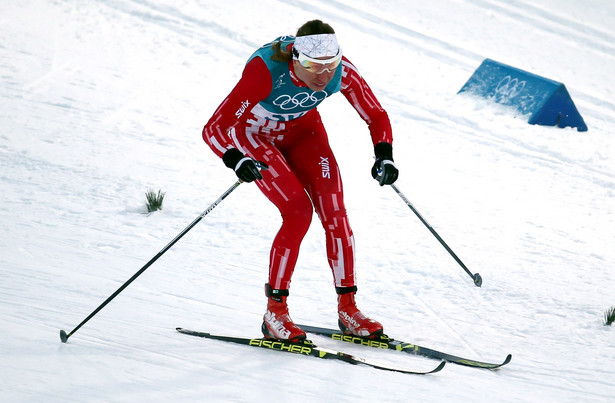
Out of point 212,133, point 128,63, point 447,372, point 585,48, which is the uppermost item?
point 585,48

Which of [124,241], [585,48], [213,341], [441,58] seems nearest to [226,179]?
[124,241]

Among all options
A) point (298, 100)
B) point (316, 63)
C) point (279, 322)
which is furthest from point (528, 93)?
point (279, 322)

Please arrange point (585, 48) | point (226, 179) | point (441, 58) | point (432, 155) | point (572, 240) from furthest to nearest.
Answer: point (585, 48)
point (441, 58)
point (432, 155)
point (226, 179)
point (572, 240)

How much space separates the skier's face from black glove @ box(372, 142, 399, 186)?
0.51 meters

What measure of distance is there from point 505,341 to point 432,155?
3.30m

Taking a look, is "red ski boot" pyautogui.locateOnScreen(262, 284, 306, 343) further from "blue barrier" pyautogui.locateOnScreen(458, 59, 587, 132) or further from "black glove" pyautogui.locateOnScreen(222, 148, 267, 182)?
"blue barrier" pyautogui.locateOnScreen(458, 59, 587, 132)

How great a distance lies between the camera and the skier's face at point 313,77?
3.42 metres

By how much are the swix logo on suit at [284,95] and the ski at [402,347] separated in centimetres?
113

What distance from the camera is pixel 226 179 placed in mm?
5930

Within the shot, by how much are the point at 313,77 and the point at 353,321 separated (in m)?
1.22

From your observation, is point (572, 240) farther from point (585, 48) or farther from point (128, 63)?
point (585, 48)

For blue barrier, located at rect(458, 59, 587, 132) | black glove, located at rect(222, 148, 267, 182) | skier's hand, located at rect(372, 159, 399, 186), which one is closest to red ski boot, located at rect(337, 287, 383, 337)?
skier's hand, located at rect(372, 159, 399, 186)

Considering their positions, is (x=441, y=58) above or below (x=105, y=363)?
above

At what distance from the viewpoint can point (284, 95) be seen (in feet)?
11.6
